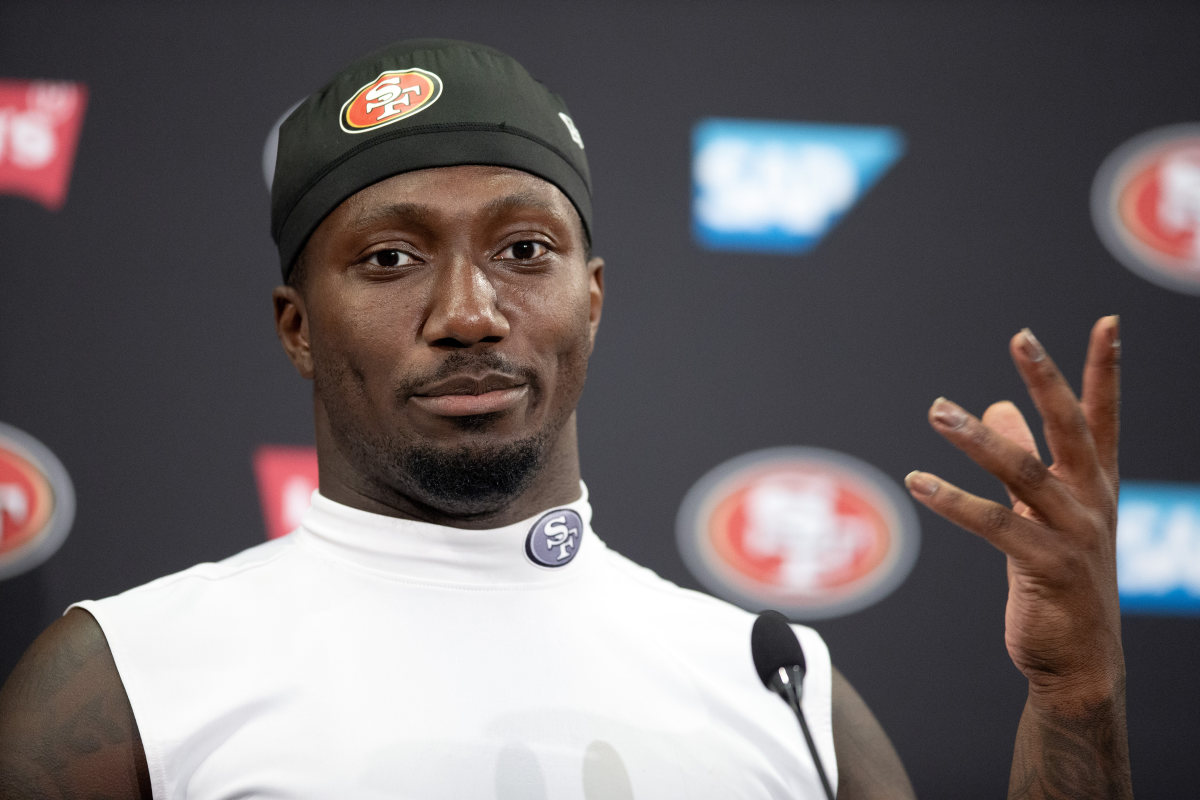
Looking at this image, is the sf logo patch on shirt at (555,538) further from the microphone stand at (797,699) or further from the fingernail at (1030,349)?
the fingernail at (1030,349)

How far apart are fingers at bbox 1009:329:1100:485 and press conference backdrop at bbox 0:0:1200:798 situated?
1.24m

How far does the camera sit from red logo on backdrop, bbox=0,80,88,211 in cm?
223

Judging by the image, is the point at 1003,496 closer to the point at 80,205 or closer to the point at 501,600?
the point at 501,600

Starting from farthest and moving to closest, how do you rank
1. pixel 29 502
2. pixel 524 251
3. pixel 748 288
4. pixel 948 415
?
1. pixel 748 288
2. pixel 29 502
3. pixel 524 251
4. pixel 948 415

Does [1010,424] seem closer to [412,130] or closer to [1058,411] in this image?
[1058,411]

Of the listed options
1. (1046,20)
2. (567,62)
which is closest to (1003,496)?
(1046,20)

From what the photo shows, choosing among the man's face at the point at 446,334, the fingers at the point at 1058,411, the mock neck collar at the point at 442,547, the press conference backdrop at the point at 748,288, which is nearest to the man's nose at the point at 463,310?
the man's face at the point at 446,334

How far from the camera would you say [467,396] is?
1284mm

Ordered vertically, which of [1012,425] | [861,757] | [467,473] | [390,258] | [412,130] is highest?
[412,130]

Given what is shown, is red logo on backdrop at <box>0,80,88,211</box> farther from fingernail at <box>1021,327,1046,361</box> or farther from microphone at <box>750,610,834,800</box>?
fingernail at <box>1021,327,1046,361</box>

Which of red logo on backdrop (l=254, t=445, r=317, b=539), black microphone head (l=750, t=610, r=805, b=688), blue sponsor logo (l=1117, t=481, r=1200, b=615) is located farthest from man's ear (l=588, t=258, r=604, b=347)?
blue sponsor logo (l=1117, t=481, r=1200, b=615)

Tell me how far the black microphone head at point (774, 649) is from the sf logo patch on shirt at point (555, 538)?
0.27 meters

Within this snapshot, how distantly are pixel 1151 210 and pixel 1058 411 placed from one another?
1565 mm

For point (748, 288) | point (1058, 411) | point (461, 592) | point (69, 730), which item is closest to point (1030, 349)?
point (1058, 411)
